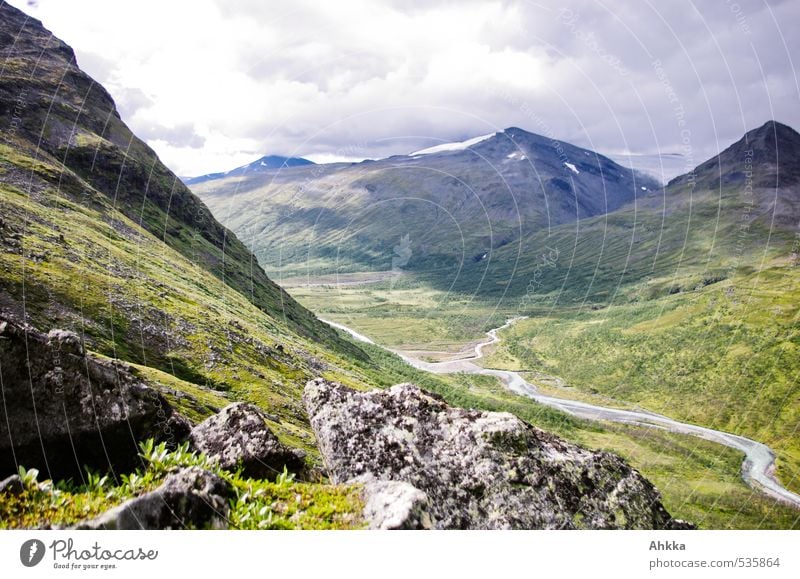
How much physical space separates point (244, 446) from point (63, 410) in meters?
3.52

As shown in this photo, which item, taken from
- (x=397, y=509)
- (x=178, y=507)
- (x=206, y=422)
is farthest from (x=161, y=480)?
(x=397, y=509)

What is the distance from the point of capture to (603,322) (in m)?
164

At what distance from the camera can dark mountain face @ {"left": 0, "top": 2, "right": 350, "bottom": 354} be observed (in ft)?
259

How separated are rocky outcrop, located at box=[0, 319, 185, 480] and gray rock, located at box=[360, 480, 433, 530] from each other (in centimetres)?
485

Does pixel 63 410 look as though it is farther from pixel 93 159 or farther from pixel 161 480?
pixel 93 159

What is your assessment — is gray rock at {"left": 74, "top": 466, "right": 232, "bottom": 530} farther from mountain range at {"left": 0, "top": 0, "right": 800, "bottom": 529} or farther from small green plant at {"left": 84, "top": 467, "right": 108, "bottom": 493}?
small green plant at {"left": 84, "top": 467, "right": 108, "bottom": 493}

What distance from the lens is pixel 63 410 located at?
30.1ft

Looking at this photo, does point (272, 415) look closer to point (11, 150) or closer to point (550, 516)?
point (550, 516)

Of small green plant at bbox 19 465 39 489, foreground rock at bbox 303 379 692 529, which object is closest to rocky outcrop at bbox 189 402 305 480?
foreground rock at bbox 303 379 692 529

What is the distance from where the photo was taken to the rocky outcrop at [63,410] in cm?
878

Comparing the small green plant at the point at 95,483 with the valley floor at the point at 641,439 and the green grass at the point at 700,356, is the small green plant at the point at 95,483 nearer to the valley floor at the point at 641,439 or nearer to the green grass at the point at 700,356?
the valley floor at the point at 641,439
